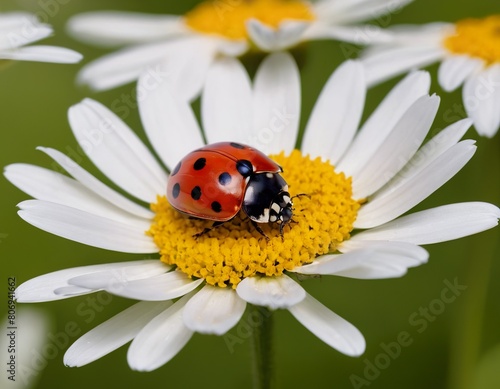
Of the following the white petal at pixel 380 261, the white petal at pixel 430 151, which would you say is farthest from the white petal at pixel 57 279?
the white petal at pixel 430 151

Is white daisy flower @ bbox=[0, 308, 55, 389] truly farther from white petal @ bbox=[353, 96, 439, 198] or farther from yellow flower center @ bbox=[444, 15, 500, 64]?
yellow flower center @ bbox=[444, 15, 500, 64]

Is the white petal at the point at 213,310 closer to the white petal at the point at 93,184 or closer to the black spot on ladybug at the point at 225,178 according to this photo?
the black spot on ladybug at the point at 225,178

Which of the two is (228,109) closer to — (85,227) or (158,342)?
(85,227)

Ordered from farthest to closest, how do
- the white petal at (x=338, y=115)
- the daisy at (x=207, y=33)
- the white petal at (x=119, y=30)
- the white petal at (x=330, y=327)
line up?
the white petal at (x=119, y=30) → the daisy at (x=207, y=33) → the white petal at (x=338, y=115) → the white petal at (x=330, y=327)

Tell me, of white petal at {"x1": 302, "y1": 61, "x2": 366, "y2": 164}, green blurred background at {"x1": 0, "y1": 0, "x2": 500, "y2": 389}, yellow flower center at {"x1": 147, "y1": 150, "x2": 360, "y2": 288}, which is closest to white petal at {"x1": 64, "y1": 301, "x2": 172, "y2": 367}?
yellow flower center at {"x1": 147, "y1": 150, "x2": 360, "y2": 288}

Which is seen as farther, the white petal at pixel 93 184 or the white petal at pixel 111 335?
the white petal at pixel 93 184
